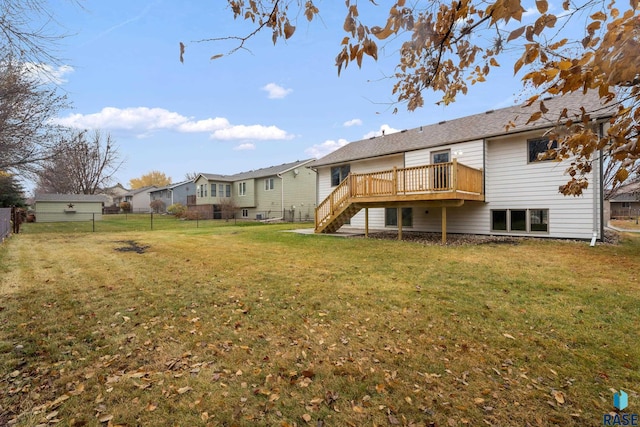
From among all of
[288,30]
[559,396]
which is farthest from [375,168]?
[559,396]

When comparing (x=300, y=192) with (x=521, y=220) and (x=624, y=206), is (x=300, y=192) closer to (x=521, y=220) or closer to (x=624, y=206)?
(x=521, y=220)

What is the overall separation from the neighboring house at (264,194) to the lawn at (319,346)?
21906 mm

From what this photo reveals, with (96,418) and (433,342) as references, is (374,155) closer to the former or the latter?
(433,342)

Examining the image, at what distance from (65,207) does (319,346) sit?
1391 inches

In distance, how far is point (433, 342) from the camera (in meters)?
3.39

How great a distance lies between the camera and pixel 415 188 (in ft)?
36.3

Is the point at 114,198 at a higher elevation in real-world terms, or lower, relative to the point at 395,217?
higher

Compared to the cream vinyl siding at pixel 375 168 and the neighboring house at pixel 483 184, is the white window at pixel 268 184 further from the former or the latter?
the neighboring house at pixel 483 184

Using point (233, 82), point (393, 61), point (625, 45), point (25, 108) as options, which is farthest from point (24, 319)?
point (233, 82)

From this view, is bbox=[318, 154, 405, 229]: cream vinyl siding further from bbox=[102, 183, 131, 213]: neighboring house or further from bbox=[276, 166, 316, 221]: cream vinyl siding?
bbox=[102, 183, 131, 213]: neighboring house

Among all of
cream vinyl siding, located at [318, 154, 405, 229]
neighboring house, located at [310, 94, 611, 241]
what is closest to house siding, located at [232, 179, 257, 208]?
cream vinyl siding, located at [318, 154, 405, 229]

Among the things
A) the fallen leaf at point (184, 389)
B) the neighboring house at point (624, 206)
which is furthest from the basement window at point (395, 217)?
the neighboring house at point (624, 206)

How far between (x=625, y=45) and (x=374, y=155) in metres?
13.6

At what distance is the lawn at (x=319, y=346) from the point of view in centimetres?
234
